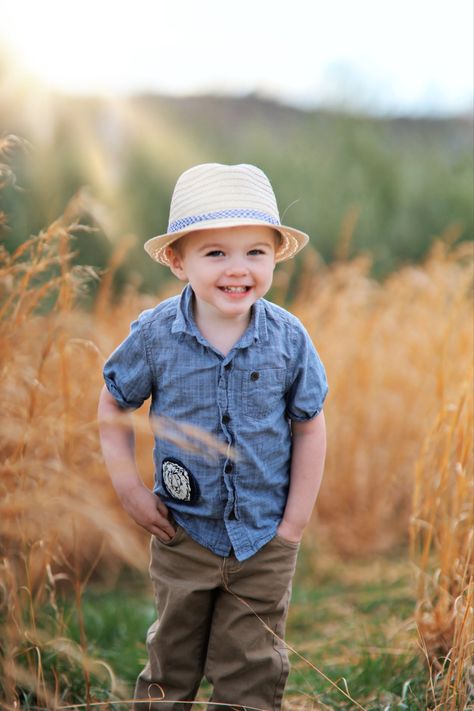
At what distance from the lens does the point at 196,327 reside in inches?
76.7

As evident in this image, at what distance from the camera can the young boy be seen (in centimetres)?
189

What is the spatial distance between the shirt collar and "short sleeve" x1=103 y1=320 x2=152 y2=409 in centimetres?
10

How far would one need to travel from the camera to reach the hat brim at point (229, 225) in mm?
1802

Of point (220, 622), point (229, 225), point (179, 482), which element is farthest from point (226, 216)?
point (220, 622)

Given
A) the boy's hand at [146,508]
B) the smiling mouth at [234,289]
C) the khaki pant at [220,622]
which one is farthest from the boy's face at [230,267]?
the khaki pant at [220,622]

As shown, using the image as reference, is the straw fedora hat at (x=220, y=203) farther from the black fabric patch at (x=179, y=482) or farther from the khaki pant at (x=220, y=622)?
the khaki pant at (x=220, y=622)

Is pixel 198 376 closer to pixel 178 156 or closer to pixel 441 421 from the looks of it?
pixel 441 421

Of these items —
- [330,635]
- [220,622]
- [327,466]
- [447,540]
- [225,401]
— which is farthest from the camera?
[327,466]

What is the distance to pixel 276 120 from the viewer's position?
126 ft

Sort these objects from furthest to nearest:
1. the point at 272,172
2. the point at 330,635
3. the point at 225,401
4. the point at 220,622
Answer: the point at 272,172
the point at 330,635
the point at 220,622
the point at 225,401

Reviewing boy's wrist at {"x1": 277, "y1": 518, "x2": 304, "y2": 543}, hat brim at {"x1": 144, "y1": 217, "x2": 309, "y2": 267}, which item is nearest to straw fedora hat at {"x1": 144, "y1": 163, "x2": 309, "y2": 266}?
hat brim at {"x1": 144, "y1": 217, "x2": 309, "y2": 267}

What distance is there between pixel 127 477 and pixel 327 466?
2.65 meters

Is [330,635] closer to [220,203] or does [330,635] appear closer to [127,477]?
[127,477]

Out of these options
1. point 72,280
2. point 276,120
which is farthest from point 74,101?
point 276,120
